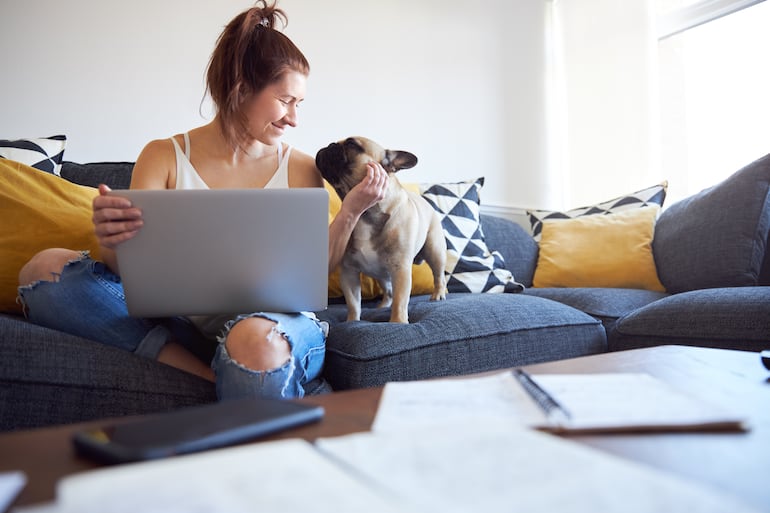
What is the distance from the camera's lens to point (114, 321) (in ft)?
3.77

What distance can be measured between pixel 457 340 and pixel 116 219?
793 mm

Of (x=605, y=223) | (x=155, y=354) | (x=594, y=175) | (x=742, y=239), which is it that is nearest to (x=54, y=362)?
(x=155, y=354)

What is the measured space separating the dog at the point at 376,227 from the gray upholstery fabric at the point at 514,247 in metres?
0.84

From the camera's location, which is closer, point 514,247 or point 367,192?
point 367,192

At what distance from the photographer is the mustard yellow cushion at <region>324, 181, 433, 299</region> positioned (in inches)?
78.9

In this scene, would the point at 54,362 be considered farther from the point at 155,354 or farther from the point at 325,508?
the point at 325,508

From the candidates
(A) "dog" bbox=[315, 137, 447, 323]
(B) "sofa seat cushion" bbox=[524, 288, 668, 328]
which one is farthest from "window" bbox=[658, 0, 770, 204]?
(A) "dog" bbox=[315, 137, 447, 323]

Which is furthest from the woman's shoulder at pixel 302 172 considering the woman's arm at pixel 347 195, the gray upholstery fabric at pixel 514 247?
the gray upholstery fabric at pixel 514 247

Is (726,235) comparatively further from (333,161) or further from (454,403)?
(454,403)

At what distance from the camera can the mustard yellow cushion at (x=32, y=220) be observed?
54.3 inches

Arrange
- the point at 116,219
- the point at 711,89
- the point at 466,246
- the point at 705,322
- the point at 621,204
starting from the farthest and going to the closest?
the point at 711,89 → the point at 621,204 → the point at 466,246 → the point at 705,322 → the point at 116,219

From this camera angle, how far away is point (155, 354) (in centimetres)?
116

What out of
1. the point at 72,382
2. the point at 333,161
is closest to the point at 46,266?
the point at 72,382

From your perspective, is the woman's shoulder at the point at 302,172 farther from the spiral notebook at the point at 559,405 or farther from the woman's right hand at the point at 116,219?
the spiral notebook at the point at 559,405
